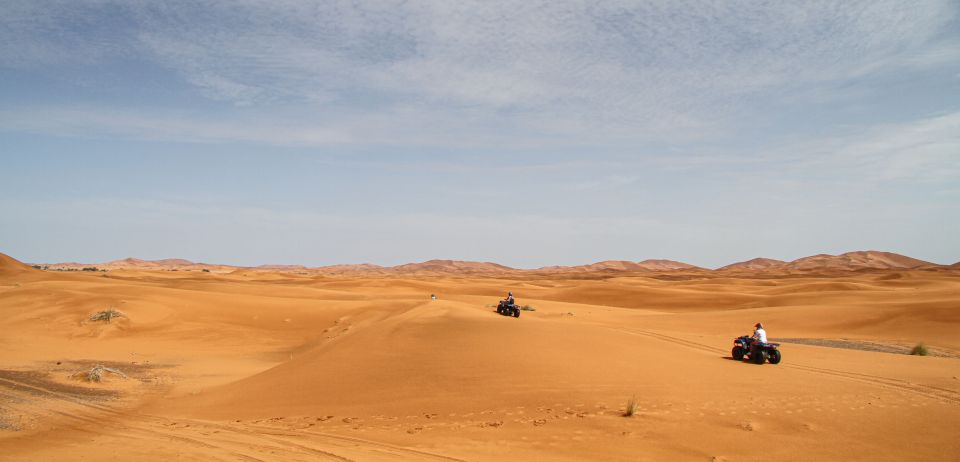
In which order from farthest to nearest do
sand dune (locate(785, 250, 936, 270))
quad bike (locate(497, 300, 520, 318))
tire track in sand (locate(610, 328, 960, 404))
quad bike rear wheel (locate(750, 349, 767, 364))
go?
sand dune (locate(785, 250, 936, 270)) → quad bike (locate(497, 300, 520, 318)) → quad bike rear wheel (locate(750, 349, 767, 364)) → tire track in sand (locate(610, 328, 960, 404))

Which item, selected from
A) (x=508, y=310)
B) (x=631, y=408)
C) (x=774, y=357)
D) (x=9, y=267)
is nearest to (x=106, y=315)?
(x=508, y=310)

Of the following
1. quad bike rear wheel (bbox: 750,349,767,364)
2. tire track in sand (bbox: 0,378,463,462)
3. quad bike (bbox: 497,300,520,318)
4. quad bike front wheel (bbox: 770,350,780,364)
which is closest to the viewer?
tire track in sand (bbox: 0,378,463,462)

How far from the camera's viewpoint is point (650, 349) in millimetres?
15070

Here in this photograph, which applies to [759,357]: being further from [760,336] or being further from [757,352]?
[760,336]

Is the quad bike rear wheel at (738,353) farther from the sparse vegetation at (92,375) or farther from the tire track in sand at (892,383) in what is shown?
the sparse vegetation at (92,375)

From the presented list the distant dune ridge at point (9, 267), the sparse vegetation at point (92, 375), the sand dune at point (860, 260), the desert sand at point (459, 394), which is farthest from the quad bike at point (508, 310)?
the sand dune at point (860, 260)

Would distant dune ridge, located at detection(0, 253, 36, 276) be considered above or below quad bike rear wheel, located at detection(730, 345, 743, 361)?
above

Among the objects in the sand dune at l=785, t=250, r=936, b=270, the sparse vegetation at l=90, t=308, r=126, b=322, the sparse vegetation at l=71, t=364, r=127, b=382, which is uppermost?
the sand dune at l=785, t=250, r=936, b=270

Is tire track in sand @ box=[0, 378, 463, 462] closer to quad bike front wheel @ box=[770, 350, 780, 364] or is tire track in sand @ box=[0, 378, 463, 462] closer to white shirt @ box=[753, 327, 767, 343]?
white shirt @ box=[753, 327, 767, 343]

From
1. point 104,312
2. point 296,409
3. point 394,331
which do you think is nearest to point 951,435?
point 296,409

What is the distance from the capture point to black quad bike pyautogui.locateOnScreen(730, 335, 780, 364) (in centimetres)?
1458

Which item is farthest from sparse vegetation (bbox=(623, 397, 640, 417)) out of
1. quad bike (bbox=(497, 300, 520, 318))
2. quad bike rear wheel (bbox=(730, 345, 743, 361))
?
quad bike (bbox=(497, 300, 520, 318))

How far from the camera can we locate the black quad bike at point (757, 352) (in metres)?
14.6

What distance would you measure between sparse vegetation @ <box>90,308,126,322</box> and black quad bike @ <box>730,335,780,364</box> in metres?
22.6
